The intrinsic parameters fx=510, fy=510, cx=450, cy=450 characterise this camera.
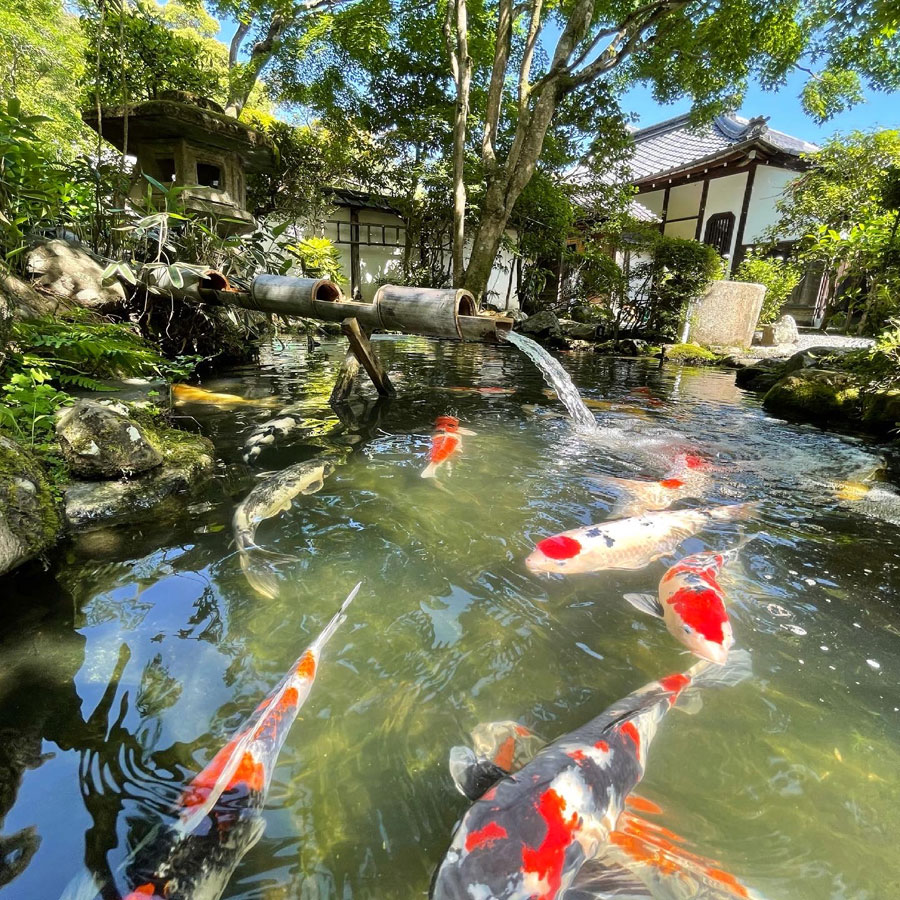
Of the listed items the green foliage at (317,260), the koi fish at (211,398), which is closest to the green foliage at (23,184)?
the koi fish at (211,398)

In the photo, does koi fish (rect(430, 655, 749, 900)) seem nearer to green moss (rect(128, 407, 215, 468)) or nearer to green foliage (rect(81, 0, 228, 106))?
green moss (rect(128, 407, 215, 468))

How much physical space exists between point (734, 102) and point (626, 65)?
324 cm

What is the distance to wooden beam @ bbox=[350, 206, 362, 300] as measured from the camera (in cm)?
1947

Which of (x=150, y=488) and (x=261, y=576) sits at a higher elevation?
(x=150, y=488)

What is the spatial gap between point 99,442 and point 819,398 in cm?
924

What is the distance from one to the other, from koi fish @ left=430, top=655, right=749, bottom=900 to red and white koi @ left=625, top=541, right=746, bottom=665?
833 mm

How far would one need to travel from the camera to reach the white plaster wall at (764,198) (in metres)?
18.4

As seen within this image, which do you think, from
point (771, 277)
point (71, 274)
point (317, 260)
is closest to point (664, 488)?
point (71, 274)

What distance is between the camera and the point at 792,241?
1823 cm

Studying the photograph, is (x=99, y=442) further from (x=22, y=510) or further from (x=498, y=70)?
(x=498, y=70)

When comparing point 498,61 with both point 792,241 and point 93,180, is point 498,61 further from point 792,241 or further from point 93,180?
point 792,241

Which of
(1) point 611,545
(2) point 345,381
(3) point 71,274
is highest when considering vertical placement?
(3) point 71,274

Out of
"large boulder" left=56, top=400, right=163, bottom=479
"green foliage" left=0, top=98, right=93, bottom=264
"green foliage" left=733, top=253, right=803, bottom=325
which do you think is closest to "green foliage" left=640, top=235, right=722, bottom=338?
"green foliage" left=733, top=253, right=803, bottom=325

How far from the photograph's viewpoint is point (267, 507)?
153 inches
